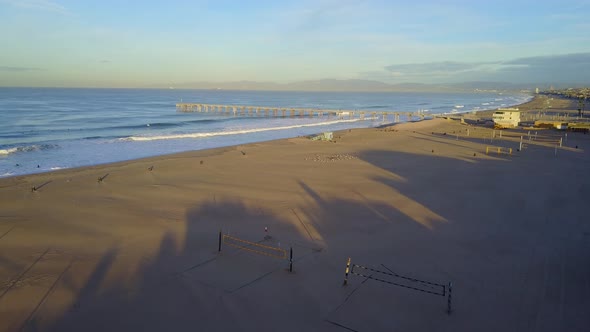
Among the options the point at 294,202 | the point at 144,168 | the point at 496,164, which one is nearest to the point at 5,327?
the point at 294,202

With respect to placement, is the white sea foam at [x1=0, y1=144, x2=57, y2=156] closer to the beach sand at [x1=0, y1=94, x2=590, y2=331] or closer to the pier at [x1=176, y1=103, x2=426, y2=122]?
the beach sand at [x1=0, y1=94, x2=590, y2=331]

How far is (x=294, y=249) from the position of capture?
36.0 feet

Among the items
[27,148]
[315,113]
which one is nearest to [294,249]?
[27,148]

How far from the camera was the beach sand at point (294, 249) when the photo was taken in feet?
25.8

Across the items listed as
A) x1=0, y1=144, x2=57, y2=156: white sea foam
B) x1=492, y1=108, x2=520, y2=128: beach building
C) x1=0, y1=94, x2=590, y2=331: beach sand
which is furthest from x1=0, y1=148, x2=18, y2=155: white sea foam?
x1=492, y1=108, x2=520, y2=128: beach building

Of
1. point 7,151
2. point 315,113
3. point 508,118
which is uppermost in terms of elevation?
point 508,118

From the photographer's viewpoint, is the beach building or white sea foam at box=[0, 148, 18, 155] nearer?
white sea foam at box=[0, 148, 18, 155]

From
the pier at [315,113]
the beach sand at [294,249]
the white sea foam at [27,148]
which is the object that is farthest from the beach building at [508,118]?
the white sea foam at [27,148]

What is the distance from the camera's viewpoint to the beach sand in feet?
25.8

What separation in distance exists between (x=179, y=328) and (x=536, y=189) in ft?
56.2

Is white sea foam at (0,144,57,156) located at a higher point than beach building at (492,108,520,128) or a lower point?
lower

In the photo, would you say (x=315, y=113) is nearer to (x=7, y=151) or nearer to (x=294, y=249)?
(x=7, y=151)

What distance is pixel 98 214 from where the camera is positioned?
14039 millimetres

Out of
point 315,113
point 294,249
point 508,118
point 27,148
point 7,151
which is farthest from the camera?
point 315,113
